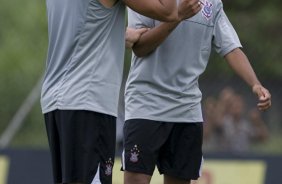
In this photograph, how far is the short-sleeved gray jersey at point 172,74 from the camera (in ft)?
22.7

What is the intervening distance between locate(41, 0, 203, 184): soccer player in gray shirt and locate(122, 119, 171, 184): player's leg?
99cm

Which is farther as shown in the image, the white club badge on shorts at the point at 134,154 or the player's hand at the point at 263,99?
the white club badge on shorts at the point at 134,154

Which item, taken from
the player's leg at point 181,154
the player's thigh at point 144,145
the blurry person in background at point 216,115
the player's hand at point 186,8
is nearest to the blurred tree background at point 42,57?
the blurry person in background at point 216,115

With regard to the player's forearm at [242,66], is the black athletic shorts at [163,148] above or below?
below

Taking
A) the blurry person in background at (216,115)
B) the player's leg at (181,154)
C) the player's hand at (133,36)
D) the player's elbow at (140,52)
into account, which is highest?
the player's hand at (133,36)

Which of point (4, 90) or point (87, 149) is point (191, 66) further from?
point (4, 90)

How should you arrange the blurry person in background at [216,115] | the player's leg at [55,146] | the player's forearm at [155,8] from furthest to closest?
the blurry person in background at [216,115] < the player's leg at [55,146] < the player's forearm at [155,8]

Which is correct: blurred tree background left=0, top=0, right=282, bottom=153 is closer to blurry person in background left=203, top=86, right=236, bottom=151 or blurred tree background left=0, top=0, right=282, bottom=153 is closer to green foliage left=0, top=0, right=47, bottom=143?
green foliage left=0, top=0, right=47, bottom=143

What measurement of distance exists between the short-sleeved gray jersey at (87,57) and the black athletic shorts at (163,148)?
3.38ft

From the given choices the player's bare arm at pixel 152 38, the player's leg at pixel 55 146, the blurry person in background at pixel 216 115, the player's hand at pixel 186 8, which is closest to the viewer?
the player's leg at pixel 55 146

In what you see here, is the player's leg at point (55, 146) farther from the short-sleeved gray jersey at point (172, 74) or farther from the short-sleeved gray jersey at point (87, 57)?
the short-sleeved gray jersey at point (172, 74)

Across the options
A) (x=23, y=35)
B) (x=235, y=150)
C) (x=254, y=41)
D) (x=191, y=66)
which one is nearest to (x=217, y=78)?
(x=235, y=150)

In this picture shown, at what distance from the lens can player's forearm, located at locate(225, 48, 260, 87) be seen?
700 centimetres

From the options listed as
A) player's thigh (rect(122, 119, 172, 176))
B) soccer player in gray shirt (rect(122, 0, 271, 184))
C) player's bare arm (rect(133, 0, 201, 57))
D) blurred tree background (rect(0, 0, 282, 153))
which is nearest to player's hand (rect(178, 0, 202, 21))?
player's bare arm (rect(133, 0, 201, 57))
